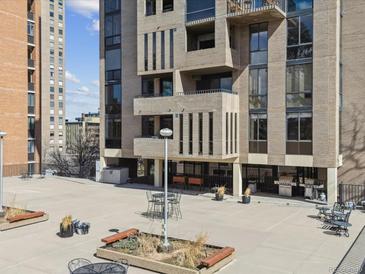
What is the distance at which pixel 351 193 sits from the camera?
77.2ft

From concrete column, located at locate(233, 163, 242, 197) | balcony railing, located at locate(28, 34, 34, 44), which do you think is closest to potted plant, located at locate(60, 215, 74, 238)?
concrete column, located at locate(233, 163, 242, 197)

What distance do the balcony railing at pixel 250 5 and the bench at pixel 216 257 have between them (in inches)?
607

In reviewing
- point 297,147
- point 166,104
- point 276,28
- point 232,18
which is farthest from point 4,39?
point 297,147

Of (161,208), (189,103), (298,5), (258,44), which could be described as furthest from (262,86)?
(161,208)

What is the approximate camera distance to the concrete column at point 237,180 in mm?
25172

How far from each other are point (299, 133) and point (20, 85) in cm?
2876

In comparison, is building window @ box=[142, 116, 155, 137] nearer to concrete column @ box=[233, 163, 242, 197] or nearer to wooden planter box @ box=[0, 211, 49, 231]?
concrete column @ box=[233, 163, 242, 197]

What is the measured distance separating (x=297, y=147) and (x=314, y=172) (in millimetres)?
3066

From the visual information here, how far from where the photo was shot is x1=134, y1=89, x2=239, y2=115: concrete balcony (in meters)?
23.0

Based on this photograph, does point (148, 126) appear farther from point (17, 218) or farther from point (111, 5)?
point (17, 218)

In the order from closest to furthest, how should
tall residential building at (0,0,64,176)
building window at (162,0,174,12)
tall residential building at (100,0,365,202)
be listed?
1. tall residential building at (100,0,365,202)
2. building window at (162,0,174,12)
3. tall residential building at (0,0,64,176)

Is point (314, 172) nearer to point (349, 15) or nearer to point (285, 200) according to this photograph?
point (285, 200)

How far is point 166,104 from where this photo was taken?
83.0ft

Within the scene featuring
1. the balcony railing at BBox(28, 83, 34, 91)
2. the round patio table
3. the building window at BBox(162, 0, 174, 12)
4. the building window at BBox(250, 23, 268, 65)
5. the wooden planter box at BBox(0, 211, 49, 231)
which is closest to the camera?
the round patio table
